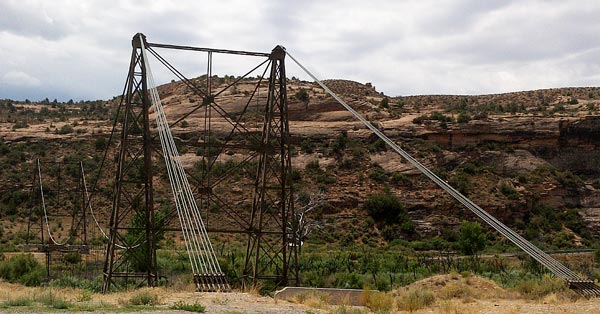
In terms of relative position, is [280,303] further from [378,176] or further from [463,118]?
[463,118]

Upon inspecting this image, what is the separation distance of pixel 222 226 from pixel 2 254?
778 inches

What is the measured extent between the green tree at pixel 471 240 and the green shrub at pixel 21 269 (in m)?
29.6

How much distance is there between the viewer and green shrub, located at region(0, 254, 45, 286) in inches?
1325

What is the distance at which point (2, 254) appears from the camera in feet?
134

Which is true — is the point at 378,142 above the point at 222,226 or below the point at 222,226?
above

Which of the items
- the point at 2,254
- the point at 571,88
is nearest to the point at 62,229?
the point at 2,254

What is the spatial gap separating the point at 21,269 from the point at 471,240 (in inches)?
1223

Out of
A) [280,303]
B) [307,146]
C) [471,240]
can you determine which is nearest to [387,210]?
[471,240]

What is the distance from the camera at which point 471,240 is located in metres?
53.5

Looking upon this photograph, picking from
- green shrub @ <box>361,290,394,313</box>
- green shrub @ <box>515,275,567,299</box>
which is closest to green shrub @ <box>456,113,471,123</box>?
green shrub @ <box>515,275,567,299</box>

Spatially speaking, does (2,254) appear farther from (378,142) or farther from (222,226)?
(378,142)

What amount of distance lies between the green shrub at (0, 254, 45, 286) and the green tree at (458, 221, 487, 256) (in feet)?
97.1

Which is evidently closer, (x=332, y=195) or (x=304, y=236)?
(x=304, y=236)

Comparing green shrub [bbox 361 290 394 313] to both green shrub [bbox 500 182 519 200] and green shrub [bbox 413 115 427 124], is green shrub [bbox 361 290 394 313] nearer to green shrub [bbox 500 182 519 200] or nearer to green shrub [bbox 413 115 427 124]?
green shrub [bbox 500 182 519 200]
